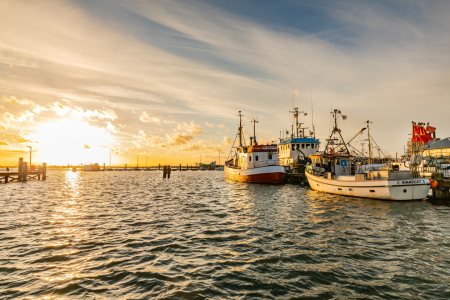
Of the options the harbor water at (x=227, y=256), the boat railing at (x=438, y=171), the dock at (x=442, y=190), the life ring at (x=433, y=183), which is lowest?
the harbor water at (x=227, y=256)

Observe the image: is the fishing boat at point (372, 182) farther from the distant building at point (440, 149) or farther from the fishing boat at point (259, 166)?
the distant building at point (440, 149)

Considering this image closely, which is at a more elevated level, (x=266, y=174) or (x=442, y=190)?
(x=266, y=174)

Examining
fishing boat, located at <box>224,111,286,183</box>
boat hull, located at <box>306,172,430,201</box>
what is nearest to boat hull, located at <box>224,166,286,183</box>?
fishing boat, located at <box>224,111,286,183</box>

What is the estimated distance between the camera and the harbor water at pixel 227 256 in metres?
6.46

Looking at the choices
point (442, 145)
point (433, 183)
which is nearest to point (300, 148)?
point (433, 183)

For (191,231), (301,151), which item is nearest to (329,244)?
(191,231)

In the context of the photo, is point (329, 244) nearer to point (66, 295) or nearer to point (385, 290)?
point (385, 290)

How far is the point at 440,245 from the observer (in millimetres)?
9797

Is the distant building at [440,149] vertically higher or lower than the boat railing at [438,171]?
higher

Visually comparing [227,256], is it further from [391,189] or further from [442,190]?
[442,190]

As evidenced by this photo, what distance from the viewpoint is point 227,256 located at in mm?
8867

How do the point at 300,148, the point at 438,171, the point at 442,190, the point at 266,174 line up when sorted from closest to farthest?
the point at 442,190, the point at 438,171, the point at 266,174, the point at 300,148

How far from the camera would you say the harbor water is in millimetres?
6457

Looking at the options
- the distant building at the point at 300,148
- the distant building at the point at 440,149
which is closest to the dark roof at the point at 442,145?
the distant building at the point at 440,149
